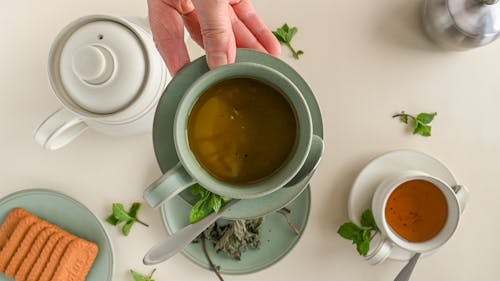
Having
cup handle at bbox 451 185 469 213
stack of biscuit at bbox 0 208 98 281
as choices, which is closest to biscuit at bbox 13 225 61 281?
stack of biscuit at bbox 0 208 98 281

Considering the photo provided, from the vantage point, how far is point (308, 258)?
40.5 inches

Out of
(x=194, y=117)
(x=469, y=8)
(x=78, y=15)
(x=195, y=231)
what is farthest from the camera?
(x=78, y=15)

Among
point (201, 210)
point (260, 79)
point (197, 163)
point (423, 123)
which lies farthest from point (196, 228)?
point (423, 123)

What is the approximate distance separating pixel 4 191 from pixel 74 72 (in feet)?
1.28

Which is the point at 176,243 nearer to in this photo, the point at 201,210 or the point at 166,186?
the point at 201,210

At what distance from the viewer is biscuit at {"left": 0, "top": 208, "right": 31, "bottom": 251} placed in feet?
3.24

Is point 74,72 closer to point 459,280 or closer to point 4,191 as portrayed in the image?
point 4,191

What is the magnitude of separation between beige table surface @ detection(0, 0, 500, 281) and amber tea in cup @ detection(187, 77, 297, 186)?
36cm

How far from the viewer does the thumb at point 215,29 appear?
2.31 feet

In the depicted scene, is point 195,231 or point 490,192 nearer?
point 195,231

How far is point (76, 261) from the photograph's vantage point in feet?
3.17

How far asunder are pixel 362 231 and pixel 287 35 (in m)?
0.42

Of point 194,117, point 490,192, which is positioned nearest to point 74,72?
point 194,117

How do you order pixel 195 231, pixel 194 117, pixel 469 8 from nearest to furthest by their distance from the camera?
1. pixel 194 117
2. pixel 195 231
3. pixel 469 8
